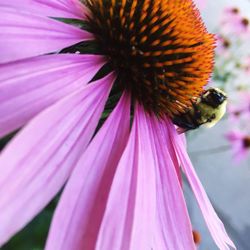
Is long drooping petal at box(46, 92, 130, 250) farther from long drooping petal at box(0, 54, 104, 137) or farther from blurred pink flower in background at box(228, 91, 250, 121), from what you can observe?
blurred pink flower in background at box(228, 91, 250, 121)

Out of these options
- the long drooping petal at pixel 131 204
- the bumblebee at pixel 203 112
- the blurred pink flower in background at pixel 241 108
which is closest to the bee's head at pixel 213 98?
the bumblebee at pixel 203 112

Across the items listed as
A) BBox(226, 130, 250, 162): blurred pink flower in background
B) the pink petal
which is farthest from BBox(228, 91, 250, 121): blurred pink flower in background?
the pink petal

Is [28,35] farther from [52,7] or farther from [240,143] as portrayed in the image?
[240,143]

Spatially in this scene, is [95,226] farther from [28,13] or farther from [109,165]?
[28,13]

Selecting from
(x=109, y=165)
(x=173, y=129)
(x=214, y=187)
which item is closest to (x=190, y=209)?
(x=214, y=187)

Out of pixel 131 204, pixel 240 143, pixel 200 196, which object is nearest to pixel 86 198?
pixel 131 204

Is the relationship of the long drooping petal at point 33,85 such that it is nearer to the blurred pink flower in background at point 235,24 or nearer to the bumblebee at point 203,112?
the bumblebee at point 203,112

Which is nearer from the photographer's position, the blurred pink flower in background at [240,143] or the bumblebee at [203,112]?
the bumblebee at [203,112]
